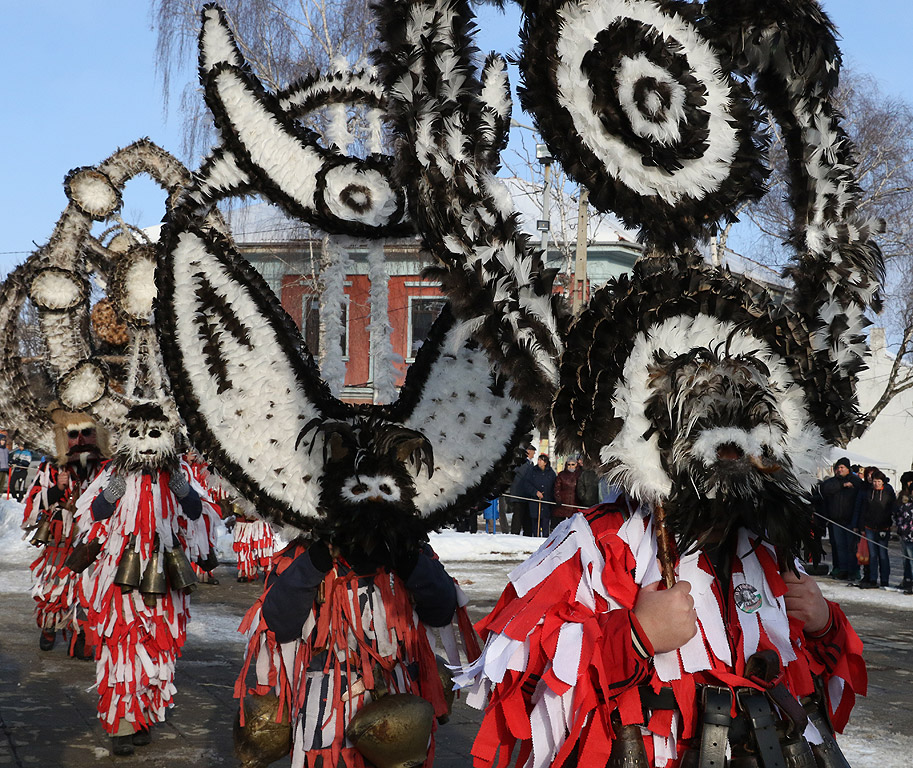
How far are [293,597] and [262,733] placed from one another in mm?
462

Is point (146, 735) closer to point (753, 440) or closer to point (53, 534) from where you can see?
point (53, 534)

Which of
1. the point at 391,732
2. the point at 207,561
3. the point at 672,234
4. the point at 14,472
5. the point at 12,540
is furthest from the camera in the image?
the point at 14,472

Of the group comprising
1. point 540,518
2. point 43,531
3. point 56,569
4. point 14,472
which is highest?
point 43,531

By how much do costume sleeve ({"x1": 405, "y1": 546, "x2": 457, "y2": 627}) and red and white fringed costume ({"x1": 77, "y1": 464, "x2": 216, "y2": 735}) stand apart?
2767 millimetres

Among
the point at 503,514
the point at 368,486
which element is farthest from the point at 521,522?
the point at 368,486

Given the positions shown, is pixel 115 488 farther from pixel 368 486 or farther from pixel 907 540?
pixel 907 540

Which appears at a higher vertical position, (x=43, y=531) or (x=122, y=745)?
(x=43, y=531)

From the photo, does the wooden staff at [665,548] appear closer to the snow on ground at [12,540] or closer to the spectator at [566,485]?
the snow on ground at [12,540]

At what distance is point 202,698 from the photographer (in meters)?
6.67

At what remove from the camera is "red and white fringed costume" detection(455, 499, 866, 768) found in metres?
2.16

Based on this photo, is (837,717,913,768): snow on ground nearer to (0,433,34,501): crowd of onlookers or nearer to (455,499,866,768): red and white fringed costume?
(455,499,866,768): red and white fringed costume

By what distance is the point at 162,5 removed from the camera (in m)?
21.2

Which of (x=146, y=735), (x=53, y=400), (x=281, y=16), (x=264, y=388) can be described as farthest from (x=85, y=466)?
(x=281, y=16)

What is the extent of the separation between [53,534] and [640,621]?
7341 millimetres
